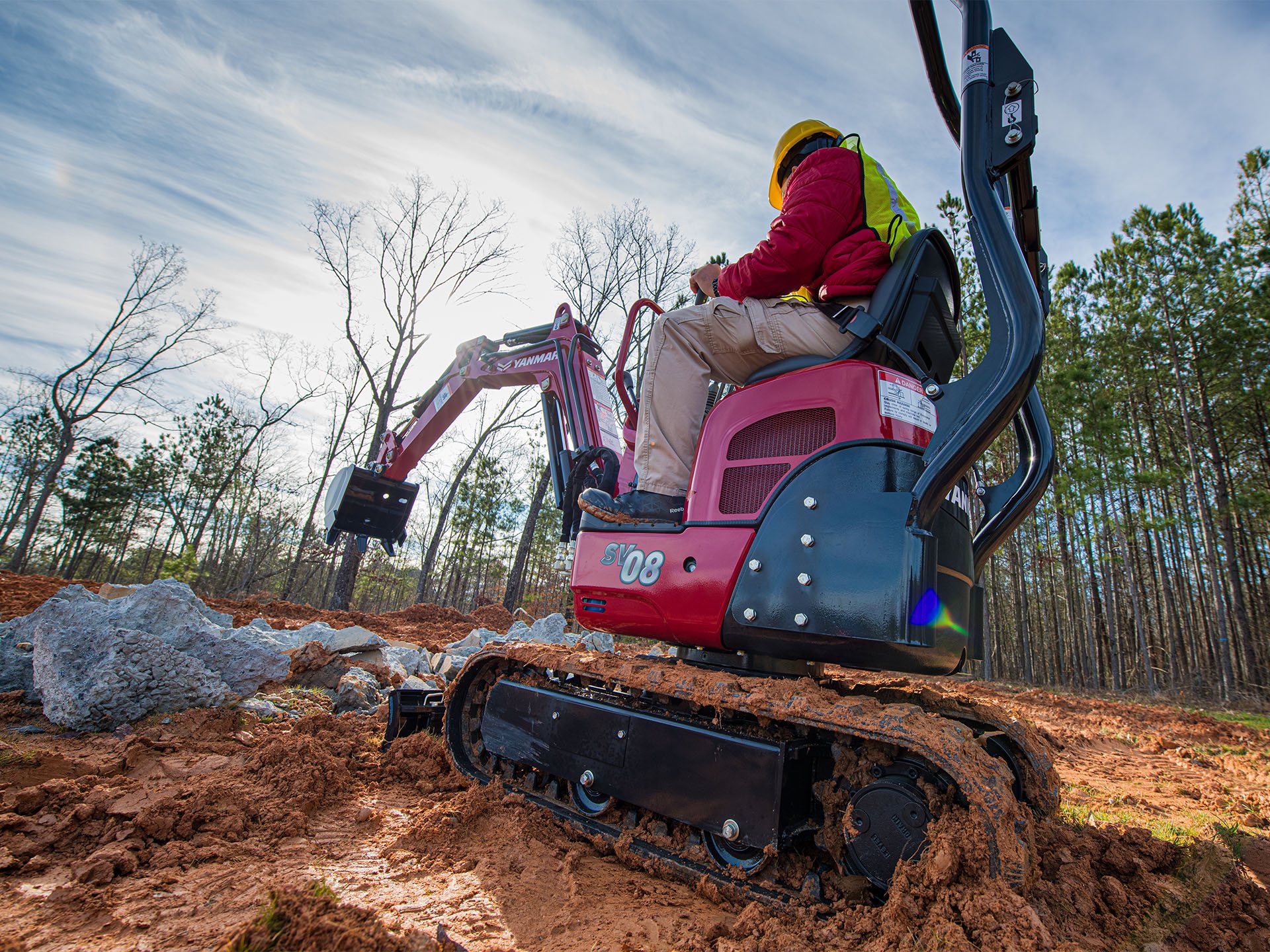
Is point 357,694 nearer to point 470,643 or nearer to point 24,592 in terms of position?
point 470,643

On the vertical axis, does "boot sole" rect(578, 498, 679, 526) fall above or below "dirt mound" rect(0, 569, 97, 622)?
above

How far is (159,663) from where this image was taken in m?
3.78

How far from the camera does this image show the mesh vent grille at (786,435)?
238 cm

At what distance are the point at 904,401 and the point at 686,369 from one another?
955 mm

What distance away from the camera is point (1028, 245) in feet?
8.37

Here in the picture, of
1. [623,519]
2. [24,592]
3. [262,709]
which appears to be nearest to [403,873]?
[623,519]

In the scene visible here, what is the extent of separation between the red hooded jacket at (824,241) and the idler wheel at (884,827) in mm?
1879

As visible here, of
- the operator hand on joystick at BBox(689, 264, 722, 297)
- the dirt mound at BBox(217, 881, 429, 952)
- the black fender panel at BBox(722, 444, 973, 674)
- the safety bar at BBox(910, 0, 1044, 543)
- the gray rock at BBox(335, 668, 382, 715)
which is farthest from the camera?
the gray rock at BBox(335, 668, 382, 715)

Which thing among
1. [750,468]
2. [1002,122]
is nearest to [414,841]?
[750,468]

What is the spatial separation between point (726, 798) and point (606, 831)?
0.65 meters

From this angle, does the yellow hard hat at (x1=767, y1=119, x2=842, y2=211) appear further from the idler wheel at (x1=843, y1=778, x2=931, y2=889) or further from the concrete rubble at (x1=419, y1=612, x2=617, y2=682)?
the concrete rubble at (x1=419, y1=612, x2=617, y2=682)

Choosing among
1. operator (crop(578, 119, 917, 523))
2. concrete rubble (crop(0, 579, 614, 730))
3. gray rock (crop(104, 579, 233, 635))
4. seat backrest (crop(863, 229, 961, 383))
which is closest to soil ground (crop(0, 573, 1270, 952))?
concrete rubble (crop(0, 579, 614, 730))

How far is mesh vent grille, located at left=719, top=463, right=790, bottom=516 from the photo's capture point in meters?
2.46

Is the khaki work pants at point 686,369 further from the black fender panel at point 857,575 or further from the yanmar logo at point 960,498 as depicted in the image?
the yanmar logo at point 960,498
